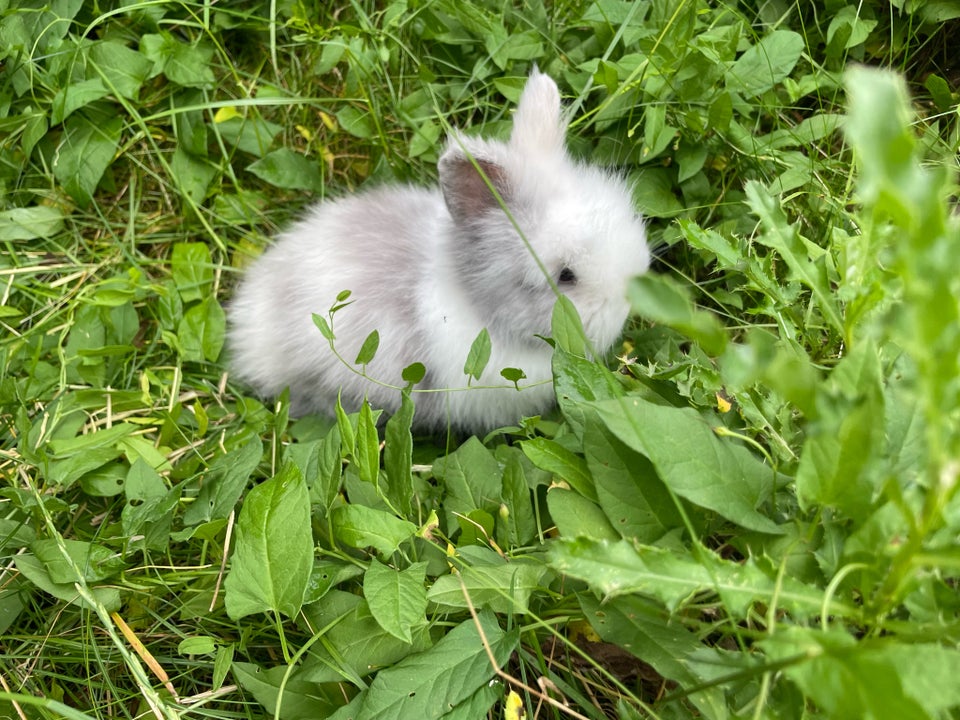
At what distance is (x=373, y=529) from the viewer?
1.84 metres

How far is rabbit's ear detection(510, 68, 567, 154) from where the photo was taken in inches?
88.0

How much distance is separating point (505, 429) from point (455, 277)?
1.75ft

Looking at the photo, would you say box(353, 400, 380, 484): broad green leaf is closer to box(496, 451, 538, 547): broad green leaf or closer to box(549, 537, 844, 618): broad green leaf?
box(496, 451, 538, 547): broad green leaf

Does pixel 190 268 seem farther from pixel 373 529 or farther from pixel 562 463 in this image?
pixel 562 463

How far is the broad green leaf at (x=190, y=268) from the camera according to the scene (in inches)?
117

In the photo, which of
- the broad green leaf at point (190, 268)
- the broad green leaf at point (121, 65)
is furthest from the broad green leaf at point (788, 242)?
the broad green leaf at point (121, 65)

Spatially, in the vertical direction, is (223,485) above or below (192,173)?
below

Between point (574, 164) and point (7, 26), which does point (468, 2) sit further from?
point (7, 26)

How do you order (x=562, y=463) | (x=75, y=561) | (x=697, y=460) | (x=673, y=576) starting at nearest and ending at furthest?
1. (x=673, y=576)
2. (x=697, y=460)
3. (x=562, y=463)
4. (x=75, y=561)

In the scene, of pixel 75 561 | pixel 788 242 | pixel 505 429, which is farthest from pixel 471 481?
pixel 75 561

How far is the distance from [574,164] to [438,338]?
742 mm

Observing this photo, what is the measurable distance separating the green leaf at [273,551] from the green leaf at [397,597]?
0.17 m

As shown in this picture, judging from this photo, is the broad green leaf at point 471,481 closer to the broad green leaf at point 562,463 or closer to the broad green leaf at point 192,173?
the broad green leaf at point 562,463

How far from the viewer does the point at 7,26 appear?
2.73 m
